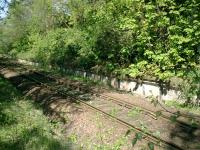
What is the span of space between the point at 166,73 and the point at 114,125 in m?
9.12

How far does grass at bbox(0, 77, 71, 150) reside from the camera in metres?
11.0

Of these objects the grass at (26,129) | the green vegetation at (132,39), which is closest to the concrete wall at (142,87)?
the green vegetation at (132,39)

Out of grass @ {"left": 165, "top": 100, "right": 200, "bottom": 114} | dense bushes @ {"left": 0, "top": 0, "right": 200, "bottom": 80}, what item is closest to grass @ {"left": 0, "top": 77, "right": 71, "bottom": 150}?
grass @ {"left": 165, "top": 100, "right": 200, "bottom": 114}

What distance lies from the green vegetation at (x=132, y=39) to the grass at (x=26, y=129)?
479 cm

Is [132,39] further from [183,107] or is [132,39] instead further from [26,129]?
[26,129]

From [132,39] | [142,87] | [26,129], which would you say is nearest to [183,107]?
[142,87]

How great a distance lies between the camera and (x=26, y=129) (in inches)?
487

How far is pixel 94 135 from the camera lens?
1264 cm

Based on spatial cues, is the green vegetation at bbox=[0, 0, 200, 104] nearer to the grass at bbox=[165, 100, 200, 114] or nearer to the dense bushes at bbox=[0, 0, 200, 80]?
the dense bushes at bbox=[0, 0, 200, 80]

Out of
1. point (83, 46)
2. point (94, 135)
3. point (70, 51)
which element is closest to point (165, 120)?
point (94, 135)

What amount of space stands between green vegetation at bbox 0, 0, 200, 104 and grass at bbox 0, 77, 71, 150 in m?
4.79

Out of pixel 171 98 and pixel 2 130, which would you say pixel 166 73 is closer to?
pixel 171 98

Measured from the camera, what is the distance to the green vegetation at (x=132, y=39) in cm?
2180

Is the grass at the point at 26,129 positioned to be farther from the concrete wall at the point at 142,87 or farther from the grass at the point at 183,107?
the grass at the point at 183,107
